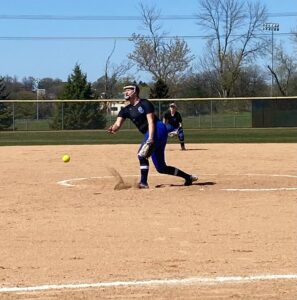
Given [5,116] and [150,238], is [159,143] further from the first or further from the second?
[5,116]

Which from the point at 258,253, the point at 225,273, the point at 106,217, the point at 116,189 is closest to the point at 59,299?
the point at 225,273

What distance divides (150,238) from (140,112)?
158 inches

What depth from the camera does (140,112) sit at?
33.1 feet

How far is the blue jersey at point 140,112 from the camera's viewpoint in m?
10.0

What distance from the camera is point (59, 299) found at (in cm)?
439

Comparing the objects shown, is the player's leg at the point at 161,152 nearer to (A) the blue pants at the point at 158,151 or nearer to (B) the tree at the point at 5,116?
(A) the blue pants at the point at 158,151

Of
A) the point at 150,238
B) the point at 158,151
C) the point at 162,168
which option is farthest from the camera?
the point at 162,168

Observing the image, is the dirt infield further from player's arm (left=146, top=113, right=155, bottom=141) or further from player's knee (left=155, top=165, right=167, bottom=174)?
player's arm (left=146, top=113, right=155, bottom=141)

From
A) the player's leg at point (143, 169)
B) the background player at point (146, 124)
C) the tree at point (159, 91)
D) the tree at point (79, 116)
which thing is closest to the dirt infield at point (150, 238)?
the player's leg at point (143, 169)

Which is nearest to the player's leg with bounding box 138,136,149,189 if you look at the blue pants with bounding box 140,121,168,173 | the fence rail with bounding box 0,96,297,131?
the blue pants with bounding box 140,121,168,173

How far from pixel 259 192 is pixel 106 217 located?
313 centimetres

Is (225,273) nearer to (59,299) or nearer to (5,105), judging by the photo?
(59,299)

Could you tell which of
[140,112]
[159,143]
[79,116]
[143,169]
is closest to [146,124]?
[140,112]

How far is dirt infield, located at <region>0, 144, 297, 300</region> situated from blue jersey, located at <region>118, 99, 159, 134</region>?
1.09 meters
